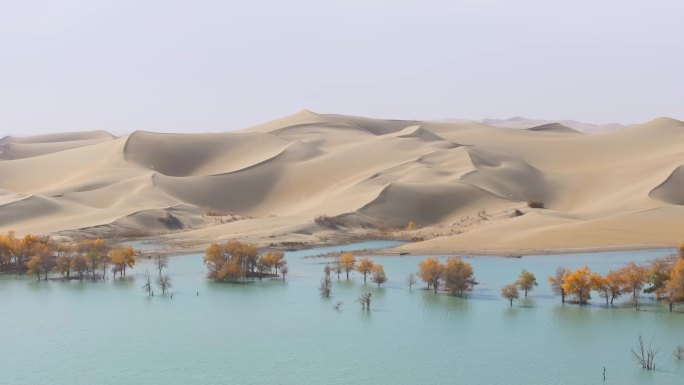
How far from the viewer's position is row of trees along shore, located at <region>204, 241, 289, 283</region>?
56.0 m

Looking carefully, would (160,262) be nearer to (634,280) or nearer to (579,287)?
(579,287)

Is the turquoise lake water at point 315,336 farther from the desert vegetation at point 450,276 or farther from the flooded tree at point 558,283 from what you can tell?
the desert vegetation at point 450,276

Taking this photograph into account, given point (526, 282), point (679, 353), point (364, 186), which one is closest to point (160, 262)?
point (526, 282)

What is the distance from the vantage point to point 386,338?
3962 centimetres

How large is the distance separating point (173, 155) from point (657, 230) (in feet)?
232

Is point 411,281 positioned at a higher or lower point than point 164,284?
lower

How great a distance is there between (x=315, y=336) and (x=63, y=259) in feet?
80.5

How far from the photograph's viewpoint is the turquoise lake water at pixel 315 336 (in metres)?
34.0

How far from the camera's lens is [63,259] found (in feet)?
190

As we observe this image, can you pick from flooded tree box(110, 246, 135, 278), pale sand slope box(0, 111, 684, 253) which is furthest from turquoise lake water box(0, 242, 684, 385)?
pale sand slope box(0, 111, 684, 253)

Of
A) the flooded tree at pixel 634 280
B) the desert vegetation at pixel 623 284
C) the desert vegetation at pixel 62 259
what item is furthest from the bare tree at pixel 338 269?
the flooded tree at pixel 634 280

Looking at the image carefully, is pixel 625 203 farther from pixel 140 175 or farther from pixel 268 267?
pixel 140 175

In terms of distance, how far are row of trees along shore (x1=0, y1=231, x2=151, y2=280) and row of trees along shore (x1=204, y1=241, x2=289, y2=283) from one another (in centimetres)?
382

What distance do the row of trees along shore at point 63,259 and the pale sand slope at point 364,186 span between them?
38.1 feet
